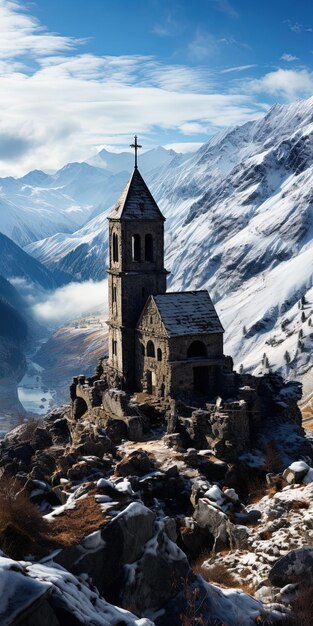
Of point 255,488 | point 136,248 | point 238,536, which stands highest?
point 136,248

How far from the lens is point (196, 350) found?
55.4 metres

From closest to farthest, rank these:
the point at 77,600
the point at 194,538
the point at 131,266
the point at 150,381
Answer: the point at 77,600
the point at 194,538
the point at 150,381
the point at 131,266

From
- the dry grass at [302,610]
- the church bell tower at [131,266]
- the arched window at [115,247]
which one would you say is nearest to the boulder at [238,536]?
the dry grass at [302,610]

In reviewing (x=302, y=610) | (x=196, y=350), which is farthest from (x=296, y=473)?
(x=196, y=350)

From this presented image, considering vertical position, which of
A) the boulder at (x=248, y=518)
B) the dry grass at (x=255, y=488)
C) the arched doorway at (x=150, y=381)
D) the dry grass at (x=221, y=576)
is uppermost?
the arched doorway at (x=150, y=381)

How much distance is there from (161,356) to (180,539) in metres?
24.6

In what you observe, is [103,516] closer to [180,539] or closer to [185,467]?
[180,539]

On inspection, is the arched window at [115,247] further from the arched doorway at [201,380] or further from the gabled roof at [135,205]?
the arched doorway at [201,380]

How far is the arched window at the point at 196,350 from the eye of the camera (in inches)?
2137

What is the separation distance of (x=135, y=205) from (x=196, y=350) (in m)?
13.5

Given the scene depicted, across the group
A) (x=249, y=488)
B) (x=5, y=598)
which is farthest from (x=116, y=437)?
(x=5, y=598)

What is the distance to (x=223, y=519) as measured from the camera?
107 ft

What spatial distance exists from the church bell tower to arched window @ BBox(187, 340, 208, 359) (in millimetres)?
5659

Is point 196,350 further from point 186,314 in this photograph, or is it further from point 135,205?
point 135,205
